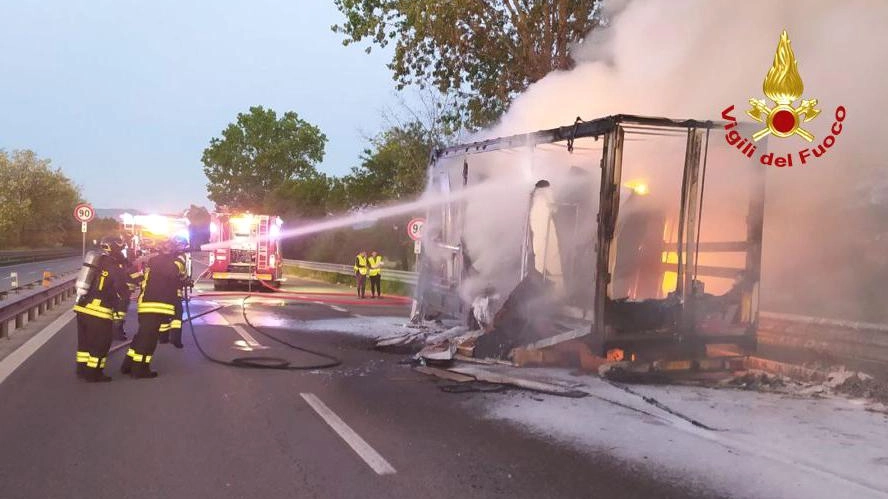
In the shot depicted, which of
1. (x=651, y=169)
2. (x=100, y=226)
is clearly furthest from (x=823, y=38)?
(x=100, y=226)

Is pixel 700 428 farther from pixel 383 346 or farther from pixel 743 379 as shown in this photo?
pixel 383 346

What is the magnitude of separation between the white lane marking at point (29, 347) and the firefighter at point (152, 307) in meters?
1.22

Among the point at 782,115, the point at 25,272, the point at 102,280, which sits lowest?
the point at 25,272

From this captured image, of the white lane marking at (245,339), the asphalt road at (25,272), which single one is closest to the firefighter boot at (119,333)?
the white lane marking at (245,339)

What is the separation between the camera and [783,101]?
7.90m

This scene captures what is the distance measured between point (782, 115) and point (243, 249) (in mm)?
15922

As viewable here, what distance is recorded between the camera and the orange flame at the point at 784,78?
7742mm

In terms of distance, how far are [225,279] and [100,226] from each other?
78752 millimetres

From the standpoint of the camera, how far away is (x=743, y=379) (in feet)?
23.7

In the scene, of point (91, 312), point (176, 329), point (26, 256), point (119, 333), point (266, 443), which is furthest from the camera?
point (26, 256)

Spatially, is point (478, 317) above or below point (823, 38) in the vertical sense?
below

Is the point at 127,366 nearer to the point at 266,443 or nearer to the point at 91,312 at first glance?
the point at 91,312

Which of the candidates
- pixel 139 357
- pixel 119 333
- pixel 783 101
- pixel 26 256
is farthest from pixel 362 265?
pixel 26 256

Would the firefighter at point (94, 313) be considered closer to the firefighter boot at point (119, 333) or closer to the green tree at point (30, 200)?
the firefighter boot at point (119, 333)
